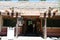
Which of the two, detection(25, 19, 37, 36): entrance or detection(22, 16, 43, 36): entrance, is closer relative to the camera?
detection(22, 16, 43, 36): entrance

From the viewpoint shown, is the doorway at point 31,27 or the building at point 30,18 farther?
the doorway at point 31,27

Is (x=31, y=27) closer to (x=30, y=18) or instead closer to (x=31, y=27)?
(x=31, y=27)

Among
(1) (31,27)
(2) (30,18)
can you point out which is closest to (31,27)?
(1) (31,27)

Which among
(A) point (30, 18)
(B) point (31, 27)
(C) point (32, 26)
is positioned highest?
(A) point (30, 18)

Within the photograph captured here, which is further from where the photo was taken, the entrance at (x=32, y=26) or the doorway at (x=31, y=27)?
the doorway at (x=31, y=27)

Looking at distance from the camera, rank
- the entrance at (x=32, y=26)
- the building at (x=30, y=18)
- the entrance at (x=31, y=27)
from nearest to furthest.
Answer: the building at (x=30, y=18)
the entrance at (x=32, y=26)
the entrance at (x=31, y=27)

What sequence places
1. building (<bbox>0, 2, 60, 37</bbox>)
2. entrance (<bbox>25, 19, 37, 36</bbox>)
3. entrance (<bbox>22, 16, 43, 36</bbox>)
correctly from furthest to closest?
1. entrance (<bbox>25, 19, 37, 36</bbox>)
2. entrance (<bbox>22, 16, 43, 36</bbox>)
3. building (<bbox>0, 2, 60, 37</bbox>)

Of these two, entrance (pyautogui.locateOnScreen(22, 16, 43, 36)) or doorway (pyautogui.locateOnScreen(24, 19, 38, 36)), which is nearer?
entrance (pyautogui.locateOnScreen(22, 16, 43, 36))

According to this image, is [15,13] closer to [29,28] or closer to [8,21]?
[8,21]

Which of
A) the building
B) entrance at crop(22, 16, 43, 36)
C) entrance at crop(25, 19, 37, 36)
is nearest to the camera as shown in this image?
the building

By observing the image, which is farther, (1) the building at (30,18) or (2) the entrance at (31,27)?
(2) the entrance at (31,27)

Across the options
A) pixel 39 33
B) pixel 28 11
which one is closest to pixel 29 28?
pixel 39 33

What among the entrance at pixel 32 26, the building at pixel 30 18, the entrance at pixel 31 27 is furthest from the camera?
the entrance at pixel 31 27

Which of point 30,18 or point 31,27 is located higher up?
point 30,18
